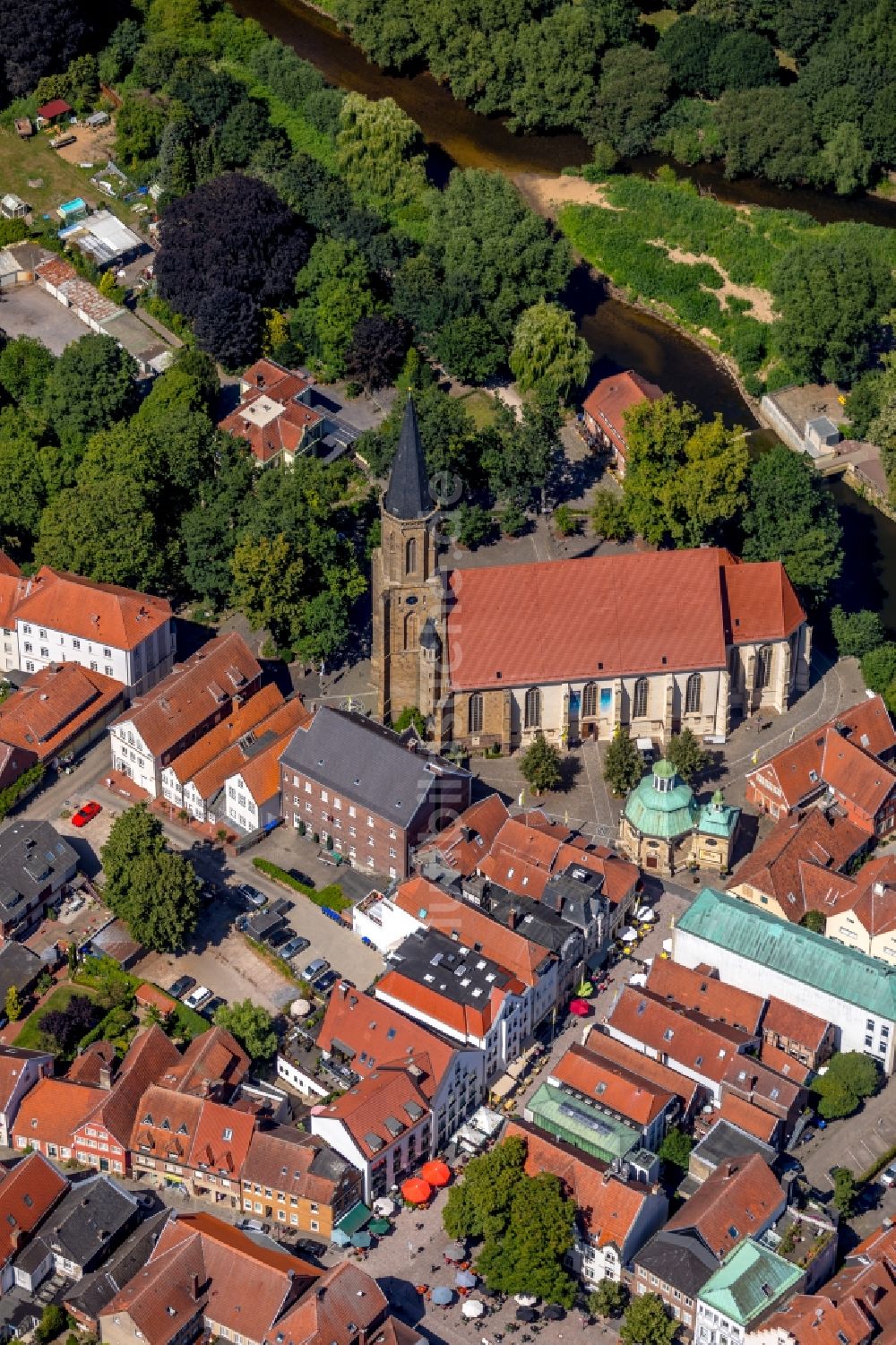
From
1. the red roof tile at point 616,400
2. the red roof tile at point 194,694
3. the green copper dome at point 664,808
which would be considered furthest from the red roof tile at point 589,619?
the red roof tile at point 616,400

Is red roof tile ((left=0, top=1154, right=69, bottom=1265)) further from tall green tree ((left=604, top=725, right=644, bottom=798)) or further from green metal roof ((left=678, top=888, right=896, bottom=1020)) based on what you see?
tall green tree ((left=604, top=725, right=644, bottom=798))

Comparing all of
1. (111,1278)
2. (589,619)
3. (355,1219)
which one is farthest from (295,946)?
(589,619)

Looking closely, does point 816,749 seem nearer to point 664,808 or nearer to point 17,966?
point 664,808

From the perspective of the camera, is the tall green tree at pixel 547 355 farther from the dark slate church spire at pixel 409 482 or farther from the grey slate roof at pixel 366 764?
the grey slate roof at pixel 366 764

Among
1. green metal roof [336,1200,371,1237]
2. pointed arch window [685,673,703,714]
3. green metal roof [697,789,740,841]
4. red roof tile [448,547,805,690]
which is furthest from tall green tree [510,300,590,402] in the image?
green metal roof [336,1200,371,1237]

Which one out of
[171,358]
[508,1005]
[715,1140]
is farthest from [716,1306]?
[171,358]

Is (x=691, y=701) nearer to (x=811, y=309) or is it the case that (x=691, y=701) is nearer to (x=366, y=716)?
(x=366, y=716)
